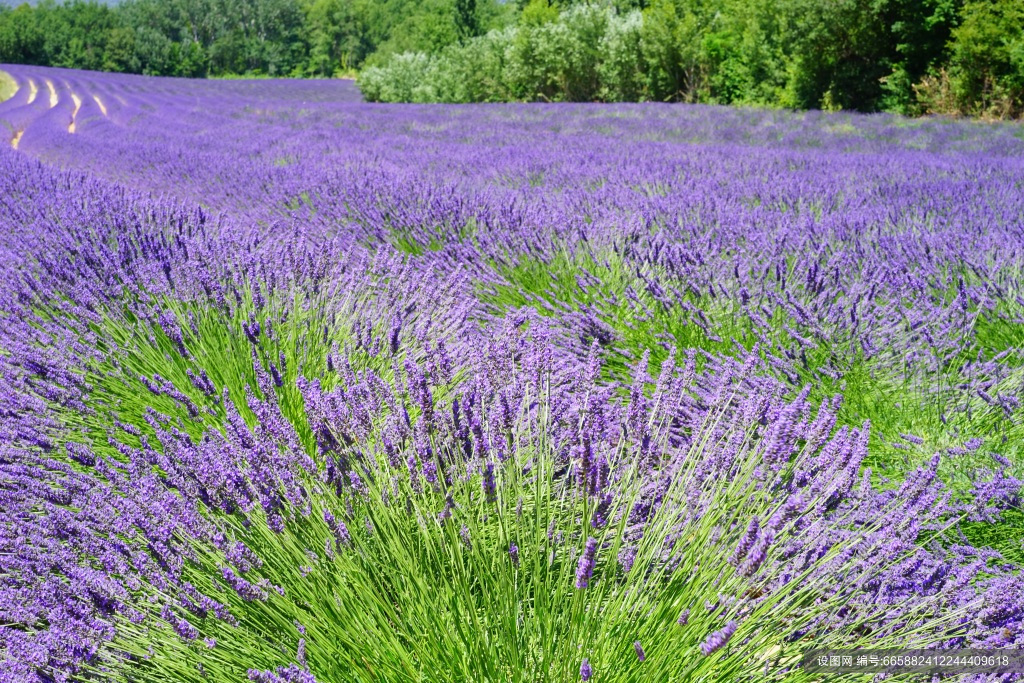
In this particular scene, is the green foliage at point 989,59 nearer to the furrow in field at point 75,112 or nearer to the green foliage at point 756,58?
the green foliage at point 756,58

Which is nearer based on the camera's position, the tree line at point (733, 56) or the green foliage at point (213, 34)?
the tree line at point (733, 56)

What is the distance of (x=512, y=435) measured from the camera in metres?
1.68

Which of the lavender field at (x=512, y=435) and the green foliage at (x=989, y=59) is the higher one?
the green foliage at (x=989, y=59)

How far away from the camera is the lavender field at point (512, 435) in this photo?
51.0 inches

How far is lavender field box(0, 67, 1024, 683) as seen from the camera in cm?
130

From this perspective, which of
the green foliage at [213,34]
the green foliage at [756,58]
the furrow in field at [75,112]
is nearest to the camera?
the green foliage at [756,58]

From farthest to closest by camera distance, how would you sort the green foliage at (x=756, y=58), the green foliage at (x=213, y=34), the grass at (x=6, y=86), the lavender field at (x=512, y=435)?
the green foliage at (x=213, y=34), the grass at (x=6, y=86), the green foliage at (x=756, y=58), the lavender field at (x=512, y=435)

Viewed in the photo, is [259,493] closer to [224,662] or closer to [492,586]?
[224,662]

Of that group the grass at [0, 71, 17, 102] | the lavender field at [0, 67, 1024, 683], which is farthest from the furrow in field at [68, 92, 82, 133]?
the lavender field at [0, 67, 1024, 683]

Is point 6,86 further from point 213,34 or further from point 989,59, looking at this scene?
point 213,34

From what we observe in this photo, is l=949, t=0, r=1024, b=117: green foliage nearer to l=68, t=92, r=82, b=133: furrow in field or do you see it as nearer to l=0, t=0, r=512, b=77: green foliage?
l=68, t=92, r=82, b=133: furrow in field

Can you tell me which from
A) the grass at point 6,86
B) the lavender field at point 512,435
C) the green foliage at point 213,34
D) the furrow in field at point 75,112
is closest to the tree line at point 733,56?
the furrow in field at point 75,112

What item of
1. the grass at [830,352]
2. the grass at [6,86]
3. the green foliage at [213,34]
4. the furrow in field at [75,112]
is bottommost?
the grass at [830,352]

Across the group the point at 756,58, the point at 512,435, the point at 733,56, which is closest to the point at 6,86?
the point at 733,56
